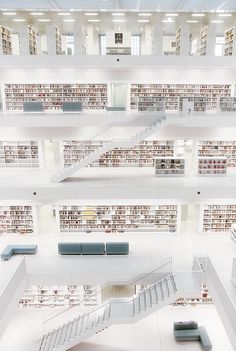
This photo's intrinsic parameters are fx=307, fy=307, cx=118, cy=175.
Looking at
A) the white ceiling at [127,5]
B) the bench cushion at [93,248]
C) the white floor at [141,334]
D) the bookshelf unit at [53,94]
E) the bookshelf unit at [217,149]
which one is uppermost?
the white ceiling at [127,5]

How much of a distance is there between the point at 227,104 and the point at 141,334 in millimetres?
7364

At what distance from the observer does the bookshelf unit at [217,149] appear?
1084 centimetres

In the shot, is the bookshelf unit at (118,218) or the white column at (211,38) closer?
the bookshelf unit at (118,218)

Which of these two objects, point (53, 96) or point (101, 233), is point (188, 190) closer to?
point (101, 233)

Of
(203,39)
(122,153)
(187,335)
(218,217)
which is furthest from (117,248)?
(203,39)

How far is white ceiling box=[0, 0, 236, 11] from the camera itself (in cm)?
934

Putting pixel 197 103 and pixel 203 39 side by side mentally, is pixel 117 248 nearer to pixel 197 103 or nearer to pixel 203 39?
pixel 197 103

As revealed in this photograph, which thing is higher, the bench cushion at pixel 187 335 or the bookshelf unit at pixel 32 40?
the bookshelf unit at pixel 32 40

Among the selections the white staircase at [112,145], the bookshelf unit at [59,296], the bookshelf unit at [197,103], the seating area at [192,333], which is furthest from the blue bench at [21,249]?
the bookshelf unit at [197,103]

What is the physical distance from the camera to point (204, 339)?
25.4ft

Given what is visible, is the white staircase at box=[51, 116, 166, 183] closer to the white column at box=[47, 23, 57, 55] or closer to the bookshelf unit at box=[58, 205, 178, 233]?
the bookshelf unit at box=[58, 205, 178, 233]

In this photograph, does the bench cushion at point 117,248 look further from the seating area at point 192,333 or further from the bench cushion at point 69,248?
the seating area at point 192,333

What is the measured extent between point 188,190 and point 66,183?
3.66 meters

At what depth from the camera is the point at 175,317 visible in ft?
→ 28.9
